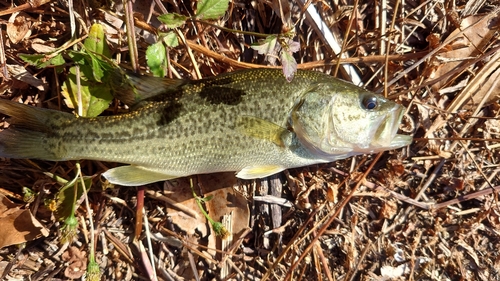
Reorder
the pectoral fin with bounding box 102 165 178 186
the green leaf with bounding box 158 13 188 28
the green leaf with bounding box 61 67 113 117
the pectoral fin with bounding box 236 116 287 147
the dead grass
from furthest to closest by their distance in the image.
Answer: the dead grass, the green leaf with bounding box 61 67 113 117, the pectoral fin with bounding box 102 165 178 186, the pectoral fin with bounding box 236 116 287 147, the green leaf with bounding box 158 13 188 28

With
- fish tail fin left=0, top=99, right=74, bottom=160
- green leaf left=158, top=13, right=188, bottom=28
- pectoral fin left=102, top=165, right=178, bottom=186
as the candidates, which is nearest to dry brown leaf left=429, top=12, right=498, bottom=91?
green leaf left=158, top=13, right=188, bottom=28

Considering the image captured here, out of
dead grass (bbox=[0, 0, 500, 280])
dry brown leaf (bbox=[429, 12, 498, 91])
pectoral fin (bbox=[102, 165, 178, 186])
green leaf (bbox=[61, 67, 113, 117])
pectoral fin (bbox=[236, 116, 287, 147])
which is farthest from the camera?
dry brown leaf (bbox=[429, 12, 498, 91])

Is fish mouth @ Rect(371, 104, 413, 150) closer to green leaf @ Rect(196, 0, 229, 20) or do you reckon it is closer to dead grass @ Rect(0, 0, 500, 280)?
dead grass @ Rect(0, 0, 500, 280)

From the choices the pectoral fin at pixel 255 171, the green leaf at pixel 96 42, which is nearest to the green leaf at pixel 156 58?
the green leaf at pixel 96 42

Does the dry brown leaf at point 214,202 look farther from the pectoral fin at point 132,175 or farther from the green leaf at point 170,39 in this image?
the green leaf at point 170,39

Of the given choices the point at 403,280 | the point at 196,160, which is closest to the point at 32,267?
the point at 196,160

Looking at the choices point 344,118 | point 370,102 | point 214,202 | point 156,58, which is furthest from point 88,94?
point 370,102
